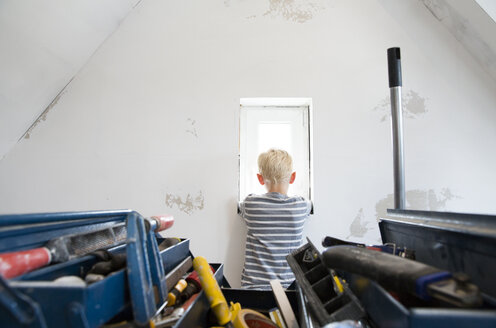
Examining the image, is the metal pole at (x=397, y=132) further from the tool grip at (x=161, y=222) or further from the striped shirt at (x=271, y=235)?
the tool grip at (x=161, y=222)

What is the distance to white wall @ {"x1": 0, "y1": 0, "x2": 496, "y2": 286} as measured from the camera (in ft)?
4.88

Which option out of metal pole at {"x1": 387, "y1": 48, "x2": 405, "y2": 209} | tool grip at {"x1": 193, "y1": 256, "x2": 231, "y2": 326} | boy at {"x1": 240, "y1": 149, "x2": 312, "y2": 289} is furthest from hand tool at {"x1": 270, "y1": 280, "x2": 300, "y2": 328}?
metal pole at {"x1": 387, "y1": 48, "x2": 405, "y2": 209}

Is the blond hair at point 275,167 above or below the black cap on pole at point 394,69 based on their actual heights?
below

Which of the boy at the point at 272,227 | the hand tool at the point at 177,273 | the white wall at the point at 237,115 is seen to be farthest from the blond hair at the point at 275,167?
the hand tool at the point at 177,273

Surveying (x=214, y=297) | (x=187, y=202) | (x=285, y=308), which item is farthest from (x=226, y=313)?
(x=187, y=202)

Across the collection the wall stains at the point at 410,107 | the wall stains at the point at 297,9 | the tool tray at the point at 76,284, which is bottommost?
the tool tray at the point at 76,284

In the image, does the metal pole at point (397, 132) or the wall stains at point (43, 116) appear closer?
the metal pole at point (397, 132)

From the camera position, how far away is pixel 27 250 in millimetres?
478

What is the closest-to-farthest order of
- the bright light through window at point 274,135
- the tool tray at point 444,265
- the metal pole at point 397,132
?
1. the tool tray at point 444,265
2. the metal pole at point 397,132
3. the bright light through window at point 274,135

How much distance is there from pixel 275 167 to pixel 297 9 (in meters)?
0.90

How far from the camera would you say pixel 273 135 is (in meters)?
1.69

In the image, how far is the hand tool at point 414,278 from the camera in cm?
34

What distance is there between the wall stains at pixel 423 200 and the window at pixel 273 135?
1.27ft

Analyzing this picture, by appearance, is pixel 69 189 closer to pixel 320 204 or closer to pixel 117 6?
pixel 117 6
